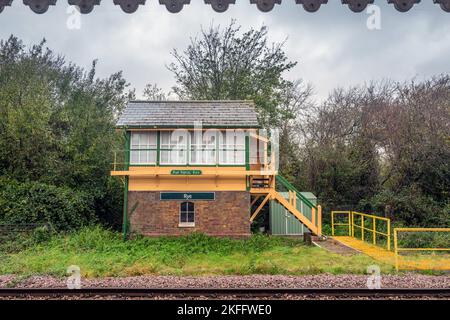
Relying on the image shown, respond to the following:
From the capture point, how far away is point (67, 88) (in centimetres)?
2311

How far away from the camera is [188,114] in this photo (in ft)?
50.9

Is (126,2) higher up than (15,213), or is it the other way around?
(126,2)

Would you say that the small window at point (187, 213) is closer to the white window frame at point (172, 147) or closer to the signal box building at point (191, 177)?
the signal box building at point (191, 177)

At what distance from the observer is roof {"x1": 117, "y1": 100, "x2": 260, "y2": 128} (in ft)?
48.4

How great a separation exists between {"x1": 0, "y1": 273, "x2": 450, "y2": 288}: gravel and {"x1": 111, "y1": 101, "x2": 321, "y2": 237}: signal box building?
6465mm

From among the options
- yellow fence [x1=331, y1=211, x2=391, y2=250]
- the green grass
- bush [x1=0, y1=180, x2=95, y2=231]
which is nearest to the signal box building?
the green grass

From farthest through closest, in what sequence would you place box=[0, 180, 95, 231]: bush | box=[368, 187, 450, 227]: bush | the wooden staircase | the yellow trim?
box=[368, 187, 450, 227]: bush, the wooden staircase, box=[0, 180, 95, 231]: bush, the yellow trim

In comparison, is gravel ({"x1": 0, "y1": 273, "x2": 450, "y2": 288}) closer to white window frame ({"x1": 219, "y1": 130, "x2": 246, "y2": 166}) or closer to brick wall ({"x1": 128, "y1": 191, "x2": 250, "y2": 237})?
brick wall ({"x1": 128, "y1": 191, "x2": 250, "y2": 237})

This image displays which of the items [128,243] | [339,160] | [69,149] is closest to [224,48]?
[339,160]

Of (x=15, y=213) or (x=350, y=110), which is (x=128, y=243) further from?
(x=350, y=110)

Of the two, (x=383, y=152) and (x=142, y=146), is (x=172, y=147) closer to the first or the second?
(x=142, y=146)

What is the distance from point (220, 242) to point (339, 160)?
1073 cm
